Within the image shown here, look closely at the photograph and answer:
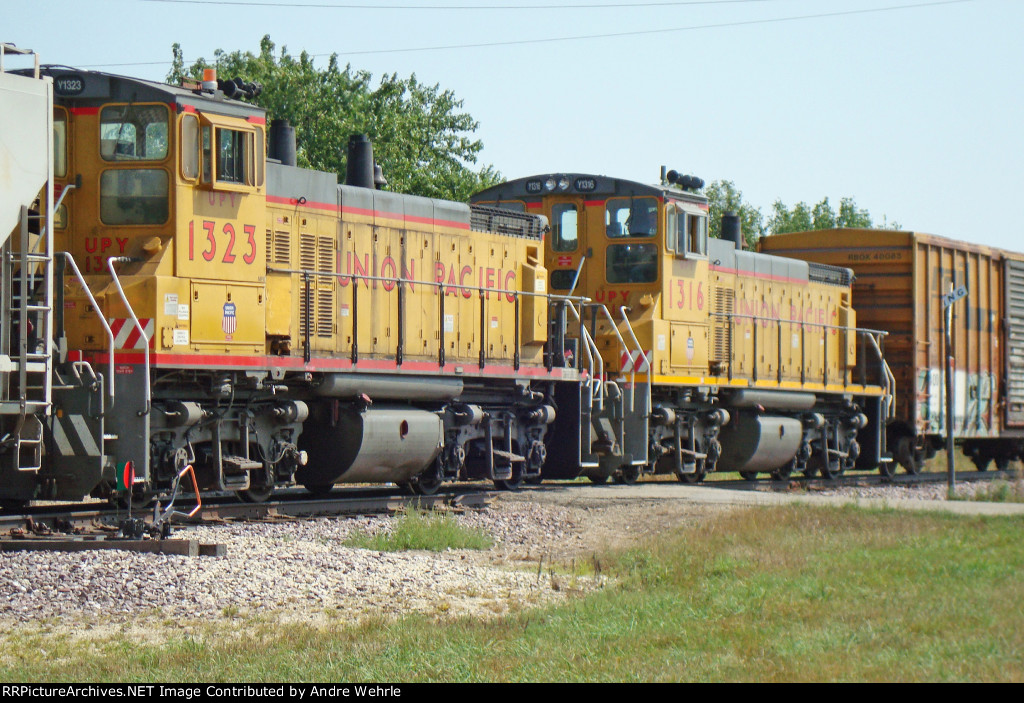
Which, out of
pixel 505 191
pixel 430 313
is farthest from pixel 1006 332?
pixel 430 313

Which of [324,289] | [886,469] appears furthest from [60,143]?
[886,469]

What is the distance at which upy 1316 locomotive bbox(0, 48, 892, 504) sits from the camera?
39.2 feet

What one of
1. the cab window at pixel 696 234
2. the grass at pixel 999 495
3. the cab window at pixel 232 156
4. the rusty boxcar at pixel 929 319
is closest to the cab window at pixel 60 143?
the cab window at pixel 232 156

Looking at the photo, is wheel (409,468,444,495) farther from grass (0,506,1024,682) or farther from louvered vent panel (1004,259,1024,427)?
louvered vent panel (1004,259,1024,427)

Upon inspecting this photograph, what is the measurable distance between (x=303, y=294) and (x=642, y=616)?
757 cm

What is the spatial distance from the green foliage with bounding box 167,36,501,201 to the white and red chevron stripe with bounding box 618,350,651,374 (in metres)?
18.3

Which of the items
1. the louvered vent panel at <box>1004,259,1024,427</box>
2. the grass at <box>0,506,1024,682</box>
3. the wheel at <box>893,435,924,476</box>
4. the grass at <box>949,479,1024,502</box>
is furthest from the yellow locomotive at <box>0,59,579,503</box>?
the louvered vent panel at <box>1004,259,1024,427</box>

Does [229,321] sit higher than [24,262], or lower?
lower

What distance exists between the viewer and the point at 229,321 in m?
13.2

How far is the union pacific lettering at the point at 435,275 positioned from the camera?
15305mm

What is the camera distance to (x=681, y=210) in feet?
64.5

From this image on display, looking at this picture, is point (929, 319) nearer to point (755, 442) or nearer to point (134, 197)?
point (755, 442)

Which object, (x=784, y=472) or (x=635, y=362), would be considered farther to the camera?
(x=784, y=472)

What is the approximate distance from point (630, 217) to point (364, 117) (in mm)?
20528
